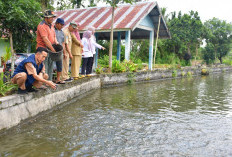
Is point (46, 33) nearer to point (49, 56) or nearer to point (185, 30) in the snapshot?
point (49, 56)

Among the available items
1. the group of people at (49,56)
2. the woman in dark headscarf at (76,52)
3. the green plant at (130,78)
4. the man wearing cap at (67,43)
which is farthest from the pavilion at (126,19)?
the man wearing cap at (67,43)

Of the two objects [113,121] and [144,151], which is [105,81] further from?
[144,151]

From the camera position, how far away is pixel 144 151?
152 inches

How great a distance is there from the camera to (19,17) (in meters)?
7.57

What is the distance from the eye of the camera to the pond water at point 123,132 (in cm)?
388

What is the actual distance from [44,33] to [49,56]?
2.05 feet

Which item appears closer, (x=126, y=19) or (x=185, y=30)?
(x=126, y=19)

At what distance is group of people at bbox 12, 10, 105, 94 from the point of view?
16.3 ft

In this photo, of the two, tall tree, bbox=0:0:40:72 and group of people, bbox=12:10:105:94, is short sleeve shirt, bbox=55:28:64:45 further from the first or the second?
tall tree, bbox=0:0:40:72

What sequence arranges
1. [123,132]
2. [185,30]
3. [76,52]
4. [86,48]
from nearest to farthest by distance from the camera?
[123,132], [76,52], [86,48], [185,30]

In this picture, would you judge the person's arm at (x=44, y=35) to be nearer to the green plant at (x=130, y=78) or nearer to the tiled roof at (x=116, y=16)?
the green plant at (x=130, y=78)

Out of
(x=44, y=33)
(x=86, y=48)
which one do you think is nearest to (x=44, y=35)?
(x=44, y=33)

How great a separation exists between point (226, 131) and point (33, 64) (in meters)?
4.12

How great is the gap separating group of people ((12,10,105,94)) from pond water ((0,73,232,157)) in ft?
3.00
